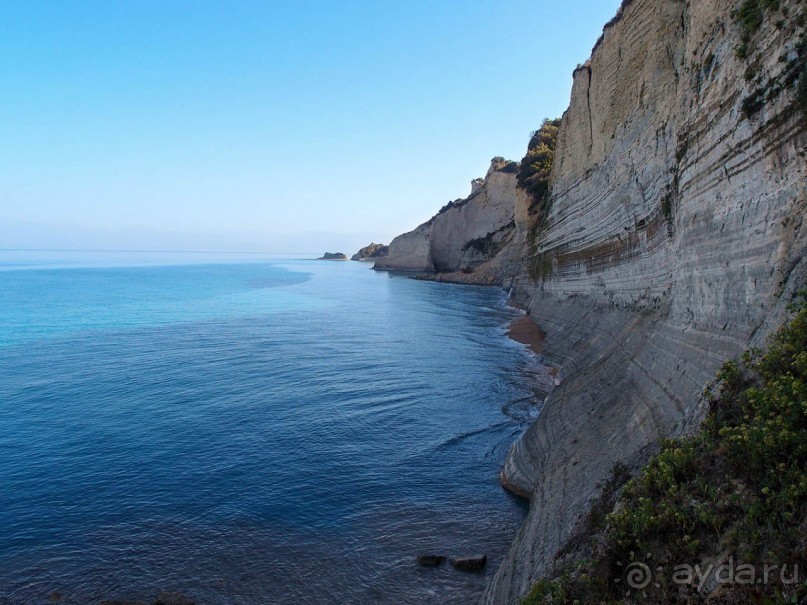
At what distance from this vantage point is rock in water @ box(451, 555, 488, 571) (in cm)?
1102

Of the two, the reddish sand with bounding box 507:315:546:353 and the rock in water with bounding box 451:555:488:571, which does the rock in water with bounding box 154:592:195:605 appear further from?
the reddish sand with bounding box 507:315:546:353

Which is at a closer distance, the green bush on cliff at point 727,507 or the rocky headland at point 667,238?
the green bush on cliff at point 727,507

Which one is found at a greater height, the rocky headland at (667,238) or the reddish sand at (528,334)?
the rocky headland at (667,238)

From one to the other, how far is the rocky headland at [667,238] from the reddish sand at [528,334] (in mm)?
6963

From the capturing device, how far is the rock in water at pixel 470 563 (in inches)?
434

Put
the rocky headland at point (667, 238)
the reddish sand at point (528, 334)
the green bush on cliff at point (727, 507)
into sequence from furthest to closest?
the reddish sand at point (528, 334) → the rocky headland at point (667, 238) → the green bush on cliff at point (727, 507)

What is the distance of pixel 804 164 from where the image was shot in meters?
7.92

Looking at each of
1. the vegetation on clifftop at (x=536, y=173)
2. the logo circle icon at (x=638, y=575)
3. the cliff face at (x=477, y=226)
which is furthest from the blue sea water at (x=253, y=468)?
the cliff face at (x=477, y=226)

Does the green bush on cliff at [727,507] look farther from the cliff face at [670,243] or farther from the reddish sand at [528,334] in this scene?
the reddish sand at [528,334]

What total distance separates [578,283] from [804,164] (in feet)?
70.2

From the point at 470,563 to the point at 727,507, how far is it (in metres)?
7.25

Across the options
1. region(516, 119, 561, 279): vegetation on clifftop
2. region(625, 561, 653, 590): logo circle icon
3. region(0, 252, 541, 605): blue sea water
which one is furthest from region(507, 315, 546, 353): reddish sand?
region(625, 561, 653, 590): logo circle icon

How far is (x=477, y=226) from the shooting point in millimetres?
98438

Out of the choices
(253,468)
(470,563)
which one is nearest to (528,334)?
(253,468)
